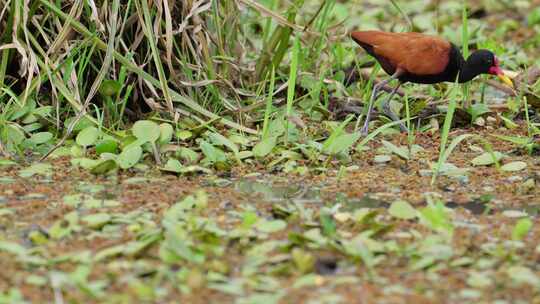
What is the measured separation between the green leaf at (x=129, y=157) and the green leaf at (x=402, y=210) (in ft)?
3.56

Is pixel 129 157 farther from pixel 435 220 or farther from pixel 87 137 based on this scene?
pixel 435 220

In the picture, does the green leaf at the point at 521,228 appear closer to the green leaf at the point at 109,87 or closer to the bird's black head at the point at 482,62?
the green leaf at the point at 109,87

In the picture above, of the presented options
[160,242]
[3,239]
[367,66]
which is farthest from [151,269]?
[367,66]

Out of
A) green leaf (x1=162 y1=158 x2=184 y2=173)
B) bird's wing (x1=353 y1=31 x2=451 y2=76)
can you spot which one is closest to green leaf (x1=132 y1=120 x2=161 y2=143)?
green leaf (x1=162 y1=158 x2=184 y2=173)

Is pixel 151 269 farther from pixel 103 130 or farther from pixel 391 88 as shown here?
pixel 391 88

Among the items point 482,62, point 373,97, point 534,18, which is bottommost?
point 534,18

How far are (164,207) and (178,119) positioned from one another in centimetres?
102

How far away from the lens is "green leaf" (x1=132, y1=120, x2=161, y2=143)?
14.3ft

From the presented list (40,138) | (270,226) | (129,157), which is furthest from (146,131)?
(270,226)

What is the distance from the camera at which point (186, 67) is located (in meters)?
4.82

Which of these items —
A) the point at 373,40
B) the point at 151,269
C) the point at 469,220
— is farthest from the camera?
the point at 373,40

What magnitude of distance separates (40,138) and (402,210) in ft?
5.42

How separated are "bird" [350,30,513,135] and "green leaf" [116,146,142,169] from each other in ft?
4.67

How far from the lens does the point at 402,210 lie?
3605 millimetres
